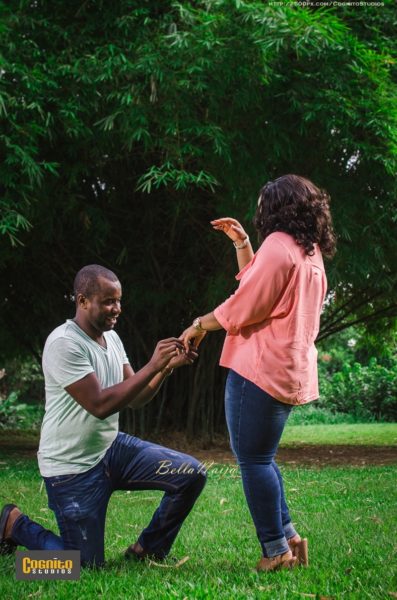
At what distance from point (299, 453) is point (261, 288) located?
709 cm

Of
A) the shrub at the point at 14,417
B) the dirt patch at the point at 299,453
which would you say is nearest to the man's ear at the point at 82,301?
the dirt patch at the point at 299,453

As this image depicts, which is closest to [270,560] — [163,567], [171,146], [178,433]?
[163,567]

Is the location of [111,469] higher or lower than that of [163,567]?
higher

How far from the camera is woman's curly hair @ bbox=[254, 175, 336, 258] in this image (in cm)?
293

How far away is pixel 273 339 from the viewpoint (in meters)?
2.89

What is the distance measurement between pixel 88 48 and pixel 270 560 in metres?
5.87

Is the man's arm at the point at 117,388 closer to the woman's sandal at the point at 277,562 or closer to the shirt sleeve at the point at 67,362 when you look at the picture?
Result: the shirt sleeve at the point at 67,362

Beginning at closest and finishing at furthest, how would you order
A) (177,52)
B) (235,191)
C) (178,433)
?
(177,52) → (235,191) → (178,433)

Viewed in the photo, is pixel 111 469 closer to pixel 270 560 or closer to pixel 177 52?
pixel 270 560

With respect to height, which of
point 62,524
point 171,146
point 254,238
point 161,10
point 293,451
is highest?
point 161,10

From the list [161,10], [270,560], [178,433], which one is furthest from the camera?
[178,433]

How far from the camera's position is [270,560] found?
9.59 feet

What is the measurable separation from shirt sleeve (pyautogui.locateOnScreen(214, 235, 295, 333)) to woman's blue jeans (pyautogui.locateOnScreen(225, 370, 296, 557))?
0.24 metres

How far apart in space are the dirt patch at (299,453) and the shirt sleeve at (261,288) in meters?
5.35
